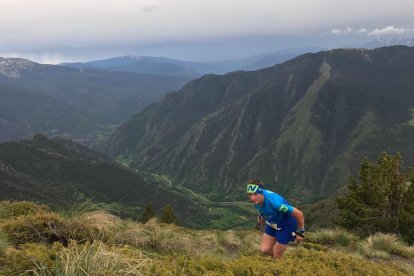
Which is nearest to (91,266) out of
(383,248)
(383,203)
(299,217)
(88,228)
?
(88,228)

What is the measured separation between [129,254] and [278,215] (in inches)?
153

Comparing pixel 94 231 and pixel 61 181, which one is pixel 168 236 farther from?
pixel 61 181

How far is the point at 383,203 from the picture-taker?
3034 cm

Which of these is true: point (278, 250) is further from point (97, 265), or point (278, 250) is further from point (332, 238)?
point (332, 238)

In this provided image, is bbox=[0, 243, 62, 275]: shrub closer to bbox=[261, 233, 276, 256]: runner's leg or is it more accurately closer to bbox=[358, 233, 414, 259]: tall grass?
bbox=[261, 233, 276, 256]: runner's leg

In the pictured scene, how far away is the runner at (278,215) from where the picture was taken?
10.1 metres

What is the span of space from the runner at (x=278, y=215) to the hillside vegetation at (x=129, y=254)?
514mm

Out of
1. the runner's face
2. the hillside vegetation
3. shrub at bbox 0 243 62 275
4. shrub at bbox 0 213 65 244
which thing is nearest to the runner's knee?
the hillside vegetation

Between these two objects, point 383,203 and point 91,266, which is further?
point 383,203

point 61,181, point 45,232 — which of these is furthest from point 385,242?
point 61,181

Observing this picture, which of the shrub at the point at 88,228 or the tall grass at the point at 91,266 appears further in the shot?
the shrub at the point at 88,228

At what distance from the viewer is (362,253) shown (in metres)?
15.9

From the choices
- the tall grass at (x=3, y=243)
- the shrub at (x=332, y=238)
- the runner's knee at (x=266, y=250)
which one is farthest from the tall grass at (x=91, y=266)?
the shrub at (x=332, y=238)

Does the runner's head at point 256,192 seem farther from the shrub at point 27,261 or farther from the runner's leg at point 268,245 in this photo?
the shrub at point 27,261
